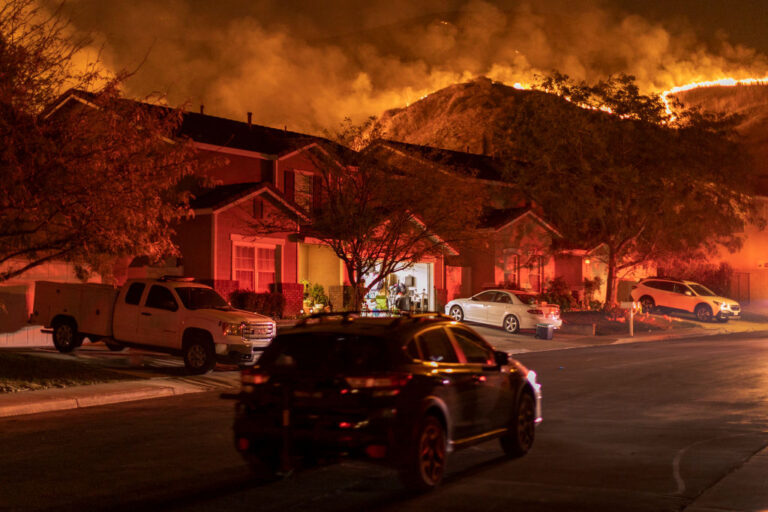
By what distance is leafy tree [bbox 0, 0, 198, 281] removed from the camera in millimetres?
16484

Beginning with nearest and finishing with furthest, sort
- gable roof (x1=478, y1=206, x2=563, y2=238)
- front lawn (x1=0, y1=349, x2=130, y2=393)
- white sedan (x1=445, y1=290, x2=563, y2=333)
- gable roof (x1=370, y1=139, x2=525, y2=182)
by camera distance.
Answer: front lawn (x1=0, y1=349, x2=130, y2=393) < gable roof (x1=370, y1=139, x2=525, y2=182) < white sedan (x1=445, y1=290, x2=563, y2=333) < gable roof (x1=478, y1=206, x2=563, y2=238)

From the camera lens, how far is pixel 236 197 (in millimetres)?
31828

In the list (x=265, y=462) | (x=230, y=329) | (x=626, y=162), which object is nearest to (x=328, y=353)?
(x=265, y=462)

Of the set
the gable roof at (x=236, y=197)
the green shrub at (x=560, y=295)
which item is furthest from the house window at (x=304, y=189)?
the green shrub at (x=560, y=295)

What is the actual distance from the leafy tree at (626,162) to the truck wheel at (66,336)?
86.4 ft

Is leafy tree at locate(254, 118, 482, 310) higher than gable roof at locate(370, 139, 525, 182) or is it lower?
lower

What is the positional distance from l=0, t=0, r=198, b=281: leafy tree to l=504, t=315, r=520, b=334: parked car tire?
18643mm

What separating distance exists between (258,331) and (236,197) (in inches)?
483

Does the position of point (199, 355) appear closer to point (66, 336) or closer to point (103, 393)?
point (103, 393)

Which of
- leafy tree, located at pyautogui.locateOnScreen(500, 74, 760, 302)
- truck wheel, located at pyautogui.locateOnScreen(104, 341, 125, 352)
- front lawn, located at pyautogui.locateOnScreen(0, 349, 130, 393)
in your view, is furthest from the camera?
leafy tree, located at pyautogui.locateOnScreen(500, 74, 760, 302)

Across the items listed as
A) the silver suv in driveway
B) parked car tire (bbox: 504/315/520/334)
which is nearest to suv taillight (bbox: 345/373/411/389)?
parked car tire (bbox: 504/315/520/334)

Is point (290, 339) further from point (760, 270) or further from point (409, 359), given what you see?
point (760, 270)

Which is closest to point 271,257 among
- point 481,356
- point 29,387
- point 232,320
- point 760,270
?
point 232,320

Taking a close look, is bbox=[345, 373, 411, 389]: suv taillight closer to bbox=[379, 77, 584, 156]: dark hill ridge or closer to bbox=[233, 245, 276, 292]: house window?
bbox=[379, 77, 584, 156]: dark hill ridge
